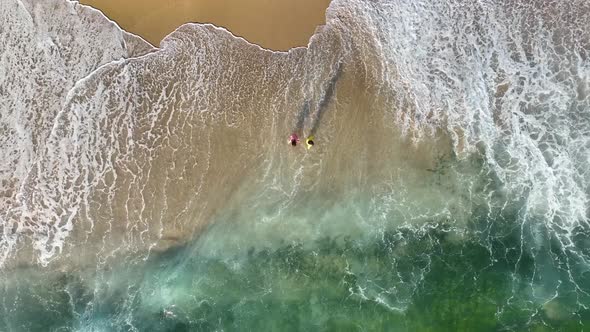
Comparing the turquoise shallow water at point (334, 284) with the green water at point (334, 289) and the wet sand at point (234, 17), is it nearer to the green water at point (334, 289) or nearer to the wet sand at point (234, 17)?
the green water at point (334, 289)

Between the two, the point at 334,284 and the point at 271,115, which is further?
the point at 271,115

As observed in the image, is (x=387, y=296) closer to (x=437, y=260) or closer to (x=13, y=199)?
(x=437, y=260)

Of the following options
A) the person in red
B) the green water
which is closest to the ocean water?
the green water

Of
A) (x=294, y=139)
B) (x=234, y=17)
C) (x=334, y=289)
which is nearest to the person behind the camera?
(x=334, y=289)

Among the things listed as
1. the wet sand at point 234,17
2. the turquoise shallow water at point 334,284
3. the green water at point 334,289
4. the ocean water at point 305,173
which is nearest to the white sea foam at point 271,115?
the ocean water at point 305,173

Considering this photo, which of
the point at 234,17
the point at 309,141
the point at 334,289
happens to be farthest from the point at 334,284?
the point at 234,17

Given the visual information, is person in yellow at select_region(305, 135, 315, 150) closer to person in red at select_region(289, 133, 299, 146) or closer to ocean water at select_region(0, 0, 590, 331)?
ocean water at select_region(0, 0, 590, 331)

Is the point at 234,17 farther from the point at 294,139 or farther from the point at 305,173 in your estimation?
the point at 305,173

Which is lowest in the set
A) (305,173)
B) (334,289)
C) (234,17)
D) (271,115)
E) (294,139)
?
(334,289)
